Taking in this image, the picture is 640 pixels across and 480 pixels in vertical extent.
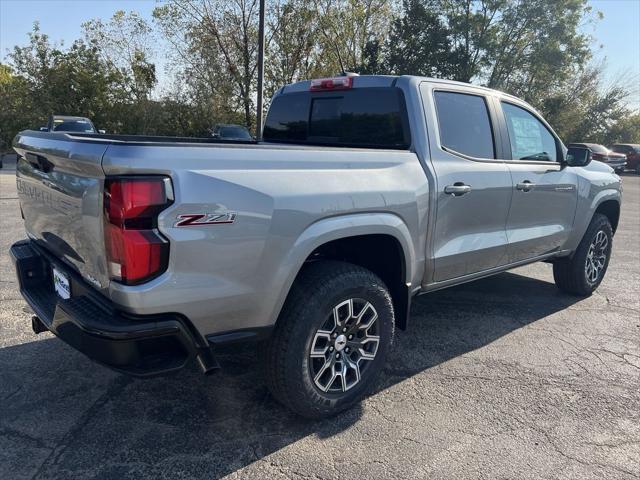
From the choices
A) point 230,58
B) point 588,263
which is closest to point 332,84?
point 588,263

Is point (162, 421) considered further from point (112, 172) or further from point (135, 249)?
point (112, 172)

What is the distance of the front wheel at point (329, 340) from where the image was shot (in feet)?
8.66

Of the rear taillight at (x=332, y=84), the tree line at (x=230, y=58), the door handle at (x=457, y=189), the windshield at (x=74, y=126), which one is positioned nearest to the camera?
the door handle at (x=457, y=189)

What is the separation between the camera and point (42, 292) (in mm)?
2926

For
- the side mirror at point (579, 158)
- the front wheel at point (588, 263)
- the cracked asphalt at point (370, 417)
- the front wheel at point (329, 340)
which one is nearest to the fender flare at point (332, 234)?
the front wheel at point (329, 340)

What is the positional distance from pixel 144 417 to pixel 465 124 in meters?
2.88

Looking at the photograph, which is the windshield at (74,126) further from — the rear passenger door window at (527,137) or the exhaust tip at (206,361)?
the exhaust tip at (206,361)

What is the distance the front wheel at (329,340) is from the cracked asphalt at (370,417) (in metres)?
0.19

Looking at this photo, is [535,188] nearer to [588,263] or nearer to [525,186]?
[525,186]

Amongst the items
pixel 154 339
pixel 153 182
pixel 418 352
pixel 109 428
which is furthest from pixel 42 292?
pixel 418 352

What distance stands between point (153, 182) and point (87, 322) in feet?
2.24

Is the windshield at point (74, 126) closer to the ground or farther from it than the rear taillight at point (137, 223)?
closer to the ground

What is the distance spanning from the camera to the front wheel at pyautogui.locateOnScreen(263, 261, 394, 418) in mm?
2641

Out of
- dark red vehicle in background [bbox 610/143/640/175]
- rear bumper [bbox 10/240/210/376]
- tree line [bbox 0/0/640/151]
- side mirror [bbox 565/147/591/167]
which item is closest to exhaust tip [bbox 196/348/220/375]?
rear bumper [bbox 10/240/210/376]
